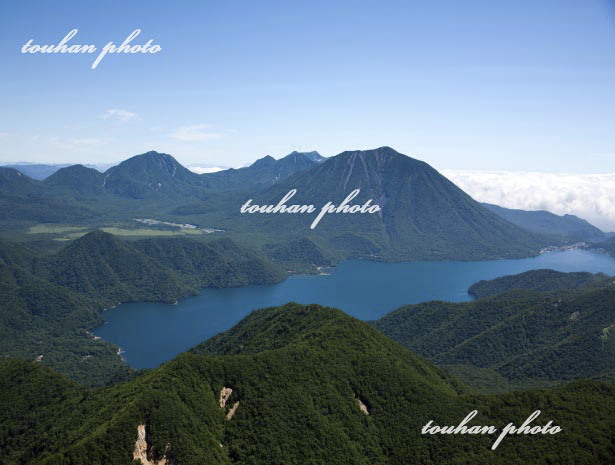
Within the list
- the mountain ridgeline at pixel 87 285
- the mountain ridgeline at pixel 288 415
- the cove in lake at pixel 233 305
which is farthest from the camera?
the cove in lake at pixel 233 305

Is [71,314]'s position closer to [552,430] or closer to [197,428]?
[197,428]

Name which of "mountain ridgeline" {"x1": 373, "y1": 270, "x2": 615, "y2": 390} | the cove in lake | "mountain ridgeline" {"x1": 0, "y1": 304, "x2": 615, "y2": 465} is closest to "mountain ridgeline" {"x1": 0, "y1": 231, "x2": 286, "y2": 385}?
the cove in lake

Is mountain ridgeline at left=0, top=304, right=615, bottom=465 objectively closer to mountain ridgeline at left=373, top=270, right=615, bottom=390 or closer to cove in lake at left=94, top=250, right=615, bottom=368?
mountain ridgeline at left=373, top=270, right=615, bottom=390

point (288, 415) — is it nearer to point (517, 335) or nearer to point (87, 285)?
point (517, 335)

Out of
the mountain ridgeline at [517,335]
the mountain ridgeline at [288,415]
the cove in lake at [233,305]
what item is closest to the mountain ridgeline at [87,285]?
the cove in lake at [233,305]

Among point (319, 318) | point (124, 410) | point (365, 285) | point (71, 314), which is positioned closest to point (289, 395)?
point (124, 410)

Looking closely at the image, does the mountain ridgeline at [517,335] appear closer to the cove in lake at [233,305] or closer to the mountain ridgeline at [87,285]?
the cove in lake at [233,305]

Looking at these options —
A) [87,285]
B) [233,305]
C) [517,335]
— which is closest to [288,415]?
[517,335]
